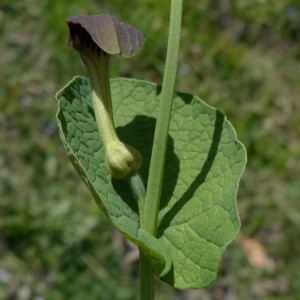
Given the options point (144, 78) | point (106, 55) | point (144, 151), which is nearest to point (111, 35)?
point (106, 55)

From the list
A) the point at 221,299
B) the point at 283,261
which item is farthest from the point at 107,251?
the point at 283,261

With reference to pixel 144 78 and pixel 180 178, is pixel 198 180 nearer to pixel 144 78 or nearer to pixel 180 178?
pixel 180 178

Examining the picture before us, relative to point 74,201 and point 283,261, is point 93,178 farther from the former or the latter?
point 283,261

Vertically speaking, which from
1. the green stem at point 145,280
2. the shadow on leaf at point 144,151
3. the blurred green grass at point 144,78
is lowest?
the blurred green grass at point 144,78

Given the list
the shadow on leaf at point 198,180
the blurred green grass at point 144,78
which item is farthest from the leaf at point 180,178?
the blurred green grass at point 144,78

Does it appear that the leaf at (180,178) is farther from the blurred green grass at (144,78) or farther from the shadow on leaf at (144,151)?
the blurred green grass at (144,78)

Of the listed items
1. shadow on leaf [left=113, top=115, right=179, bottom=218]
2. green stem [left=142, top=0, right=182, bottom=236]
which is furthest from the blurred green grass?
green stem [left=142, top=0, right=182, bottom=236]

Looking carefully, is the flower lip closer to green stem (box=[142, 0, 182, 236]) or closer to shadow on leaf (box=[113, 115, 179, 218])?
green stem (box=[142, 0, 182, 236])
